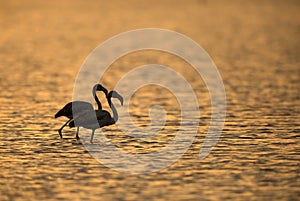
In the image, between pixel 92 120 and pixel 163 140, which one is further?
pixel 163 140

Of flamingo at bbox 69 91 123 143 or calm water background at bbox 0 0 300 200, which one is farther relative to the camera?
flamingo at bbox 69 91 123 143

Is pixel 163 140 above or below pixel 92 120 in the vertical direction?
below

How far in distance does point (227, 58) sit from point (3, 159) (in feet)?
110

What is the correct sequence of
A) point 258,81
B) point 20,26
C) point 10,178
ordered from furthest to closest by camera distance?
point 20,26
point 258,81
point 10,178

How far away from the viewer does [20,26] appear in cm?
9619

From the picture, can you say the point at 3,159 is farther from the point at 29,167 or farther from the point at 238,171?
the point at 238,171

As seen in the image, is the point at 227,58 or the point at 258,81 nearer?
the point at 258,81

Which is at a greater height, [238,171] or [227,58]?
[227,58]

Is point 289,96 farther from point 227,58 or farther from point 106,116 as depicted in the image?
point 227,58

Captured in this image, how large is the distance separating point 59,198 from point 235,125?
9.44 m

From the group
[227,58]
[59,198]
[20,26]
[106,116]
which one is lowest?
[59,198]

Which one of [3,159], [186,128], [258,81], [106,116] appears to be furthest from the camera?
[258,81]

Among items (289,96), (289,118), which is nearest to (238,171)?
(289,118)

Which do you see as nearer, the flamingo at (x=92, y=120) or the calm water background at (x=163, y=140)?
the calm water background at (x=163, y=140)
